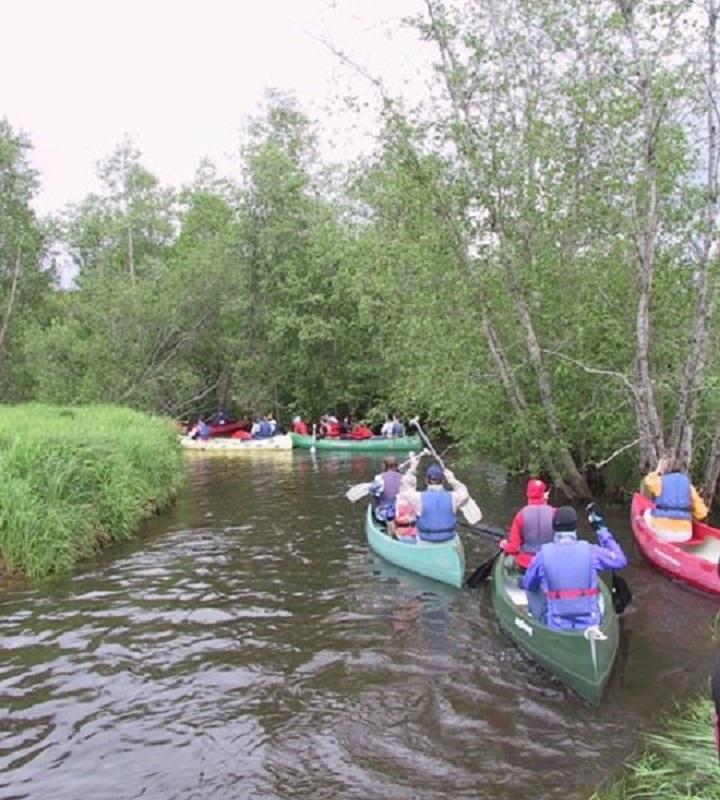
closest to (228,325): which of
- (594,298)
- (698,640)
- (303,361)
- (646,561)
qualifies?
(303,361)

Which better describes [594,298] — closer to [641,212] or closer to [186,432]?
[641,212]

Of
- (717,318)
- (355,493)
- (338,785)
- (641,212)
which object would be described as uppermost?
(641,212)

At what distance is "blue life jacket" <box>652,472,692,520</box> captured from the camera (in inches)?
469

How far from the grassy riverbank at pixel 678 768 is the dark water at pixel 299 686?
37cm

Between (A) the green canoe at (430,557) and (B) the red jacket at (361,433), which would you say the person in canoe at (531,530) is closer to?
(A) the green canoe at (430,557)

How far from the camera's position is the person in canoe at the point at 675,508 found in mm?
11930

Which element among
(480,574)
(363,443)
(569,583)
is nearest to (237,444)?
(363,443)

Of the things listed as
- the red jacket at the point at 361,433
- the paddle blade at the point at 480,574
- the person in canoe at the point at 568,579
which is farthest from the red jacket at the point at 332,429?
the person in canoe at the point at 568,579

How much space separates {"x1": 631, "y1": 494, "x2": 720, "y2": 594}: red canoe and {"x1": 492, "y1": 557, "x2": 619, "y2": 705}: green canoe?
8.22ft

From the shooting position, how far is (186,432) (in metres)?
36.6

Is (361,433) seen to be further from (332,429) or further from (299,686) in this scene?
(299,686)

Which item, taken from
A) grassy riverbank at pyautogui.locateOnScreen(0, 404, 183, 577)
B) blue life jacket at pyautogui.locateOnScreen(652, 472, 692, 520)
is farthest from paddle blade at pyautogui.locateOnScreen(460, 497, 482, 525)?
grassy riverbank at pyautogui.locateOnScreen(0, 404, 183, 577)

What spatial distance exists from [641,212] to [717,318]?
8.71 feet

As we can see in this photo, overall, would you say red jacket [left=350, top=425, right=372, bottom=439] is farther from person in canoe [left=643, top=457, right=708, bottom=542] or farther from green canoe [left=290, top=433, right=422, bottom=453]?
person in canoe [left=643, top=457, right=708, bottom=542]
